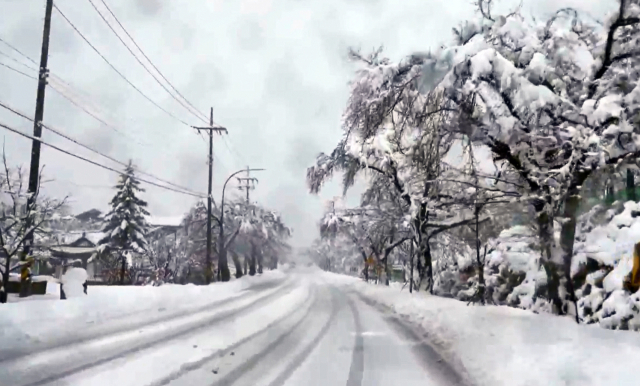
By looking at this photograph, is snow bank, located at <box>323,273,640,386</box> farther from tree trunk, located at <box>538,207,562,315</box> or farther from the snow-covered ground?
the snow-covered ground

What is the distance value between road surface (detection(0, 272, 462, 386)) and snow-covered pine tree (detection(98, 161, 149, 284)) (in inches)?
1519

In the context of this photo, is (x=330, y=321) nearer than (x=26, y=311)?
No

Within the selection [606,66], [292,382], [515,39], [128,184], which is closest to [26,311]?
[292,382]

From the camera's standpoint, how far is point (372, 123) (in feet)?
36.0

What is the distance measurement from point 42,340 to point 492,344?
914 centimetres

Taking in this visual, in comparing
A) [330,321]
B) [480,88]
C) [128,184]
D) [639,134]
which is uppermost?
[128,184]

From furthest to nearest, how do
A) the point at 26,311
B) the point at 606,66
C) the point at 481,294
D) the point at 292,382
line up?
the point at 481,294 → the point at 26,311 → the point at 606,66 → the point at 292,382

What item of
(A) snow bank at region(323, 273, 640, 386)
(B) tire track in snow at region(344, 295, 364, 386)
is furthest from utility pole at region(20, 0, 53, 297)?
(A) snow bank at region(323, 273, 640, 386)

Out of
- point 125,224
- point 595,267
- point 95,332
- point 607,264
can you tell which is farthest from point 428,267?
point 125,224

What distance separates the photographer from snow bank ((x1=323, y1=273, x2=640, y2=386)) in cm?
670

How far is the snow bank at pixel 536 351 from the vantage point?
670 centimetres

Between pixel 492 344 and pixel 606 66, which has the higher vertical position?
pixel 606 66

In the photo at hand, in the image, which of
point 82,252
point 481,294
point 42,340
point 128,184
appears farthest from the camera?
point 82,252

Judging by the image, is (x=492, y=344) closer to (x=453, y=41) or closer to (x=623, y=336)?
(x=623, y=336)
